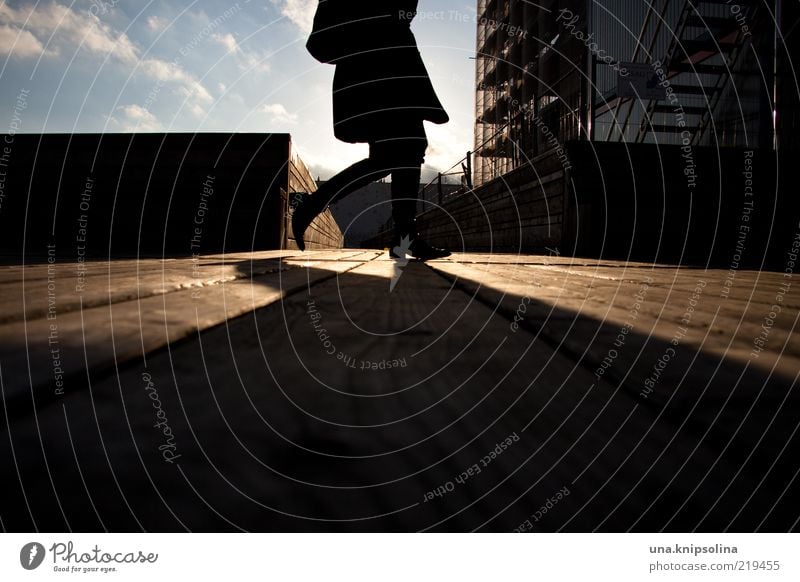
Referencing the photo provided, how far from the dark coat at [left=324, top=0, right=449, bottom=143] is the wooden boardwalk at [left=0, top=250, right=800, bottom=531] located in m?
2.65

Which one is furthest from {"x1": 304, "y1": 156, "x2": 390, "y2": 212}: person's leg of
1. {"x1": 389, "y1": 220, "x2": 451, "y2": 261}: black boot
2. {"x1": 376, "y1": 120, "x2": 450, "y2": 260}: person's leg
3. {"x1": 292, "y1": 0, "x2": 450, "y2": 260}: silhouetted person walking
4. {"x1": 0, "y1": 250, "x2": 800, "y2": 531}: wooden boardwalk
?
{"x1": 0, "y1": 250, "x2": 800, "y2": 531}: wooden boardwalk

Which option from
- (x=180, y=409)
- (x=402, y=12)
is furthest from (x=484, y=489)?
(x=402, y=12)

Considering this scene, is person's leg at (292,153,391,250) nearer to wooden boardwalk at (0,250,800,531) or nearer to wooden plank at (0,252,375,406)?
wooden plank at (0,252,375,406)

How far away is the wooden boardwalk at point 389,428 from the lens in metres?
0.24

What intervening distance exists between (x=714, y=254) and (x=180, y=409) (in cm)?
703

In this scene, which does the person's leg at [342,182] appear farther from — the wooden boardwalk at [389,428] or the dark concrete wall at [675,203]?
the dark concrete wall at [675,203]

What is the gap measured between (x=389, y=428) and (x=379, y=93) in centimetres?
Result: 304

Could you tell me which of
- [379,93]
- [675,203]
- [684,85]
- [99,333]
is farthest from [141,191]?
[684,85]

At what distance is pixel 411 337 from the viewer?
650 millimetres

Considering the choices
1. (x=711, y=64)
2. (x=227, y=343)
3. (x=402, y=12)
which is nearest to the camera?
(x=227, y=343)

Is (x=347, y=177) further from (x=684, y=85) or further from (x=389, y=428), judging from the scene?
(x=684, y=85)

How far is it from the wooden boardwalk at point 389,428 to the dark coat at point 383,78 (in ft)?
8.69

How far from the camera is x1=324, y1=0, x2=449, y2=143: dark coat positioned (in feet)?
9.16

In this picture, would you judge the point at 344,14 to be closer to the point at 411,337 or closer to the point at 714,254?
the point at 411,337
